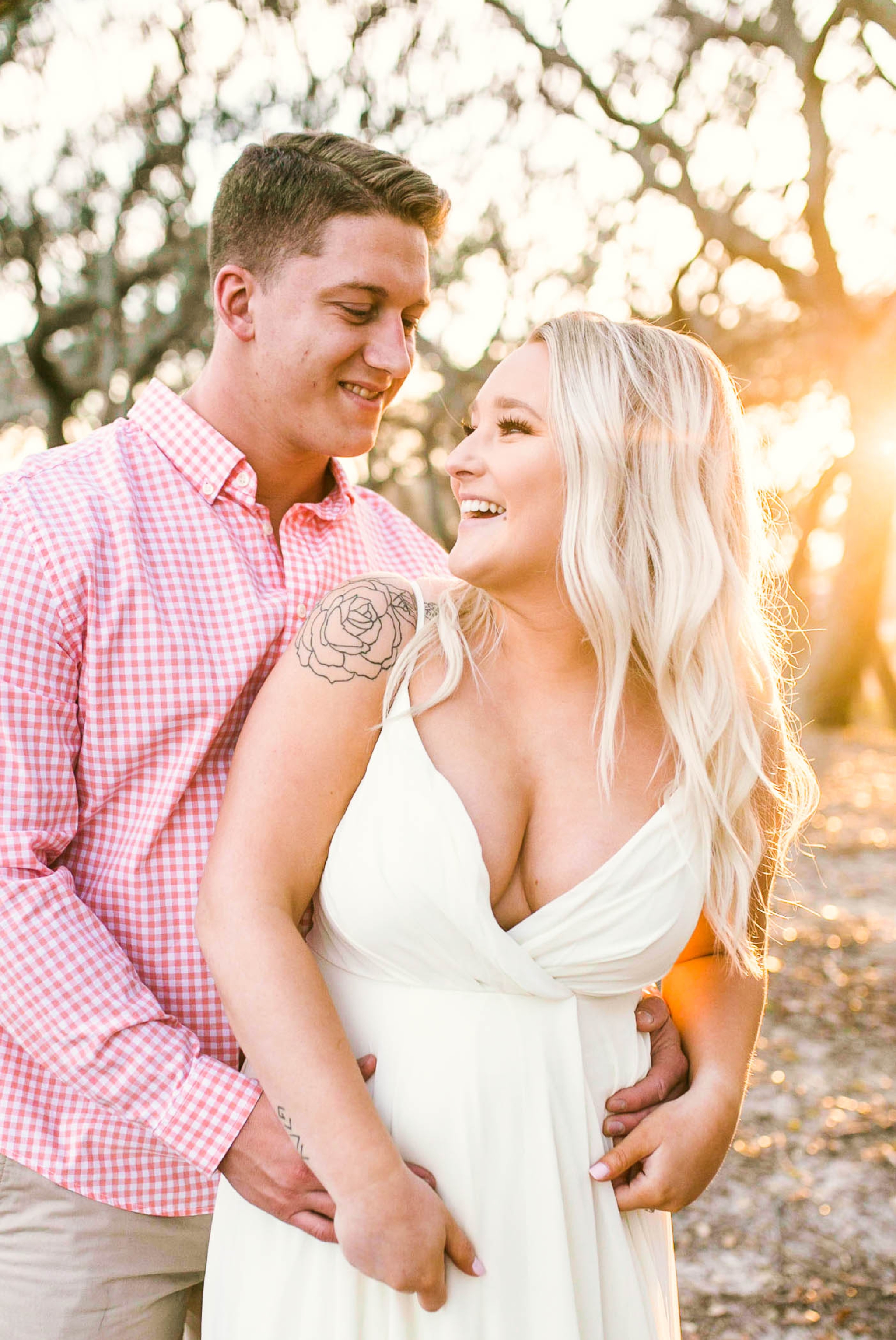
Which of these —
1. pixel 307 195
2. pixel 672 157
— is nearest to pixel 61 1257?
pixel 307 195

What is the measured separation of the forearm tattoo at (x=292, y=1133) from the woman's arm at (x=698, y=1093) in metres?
0.50

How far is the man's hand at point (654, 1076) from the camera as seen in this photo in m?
1.97

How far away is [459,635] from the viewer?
2.08 meters

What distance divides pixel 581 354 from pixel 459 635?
574 mm

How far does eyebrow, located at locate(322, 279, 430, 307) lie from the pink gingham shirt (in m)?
0.45

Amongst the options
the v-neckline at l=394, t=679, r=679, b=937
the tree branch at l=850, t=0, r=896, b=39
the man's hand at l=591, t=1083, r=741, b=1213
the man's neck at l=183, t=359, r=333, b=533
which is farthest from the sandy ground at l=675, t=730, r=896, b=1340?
the tree branch at l=850, t=0, r=896, b=39

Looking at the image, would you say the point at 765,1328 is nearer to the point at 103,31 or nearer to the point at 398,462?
the point at 103,31

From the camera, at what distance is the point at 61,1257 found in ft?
6.83

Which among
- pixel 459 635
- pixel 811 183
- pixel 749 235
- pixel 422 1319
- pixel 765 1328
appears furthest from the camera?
pixel 749 235

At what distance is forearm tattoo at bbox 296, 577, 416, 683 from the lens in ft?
6.32

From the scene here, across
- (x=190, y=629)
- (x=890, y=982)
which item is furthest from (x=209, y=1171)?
(x=890, y=982)

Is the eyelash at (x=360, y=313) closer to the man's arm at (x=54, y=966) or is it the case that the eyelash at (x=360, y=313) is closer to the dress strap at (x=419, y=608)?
the dress strap at (x=419, y=608)

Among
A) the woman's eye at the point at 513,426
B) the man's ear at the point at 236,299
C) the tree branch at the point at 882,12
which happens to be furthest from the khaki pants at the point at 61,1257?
the tree branch at the point at 882,12

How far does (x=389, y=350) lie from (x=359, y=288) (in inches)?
5.8
